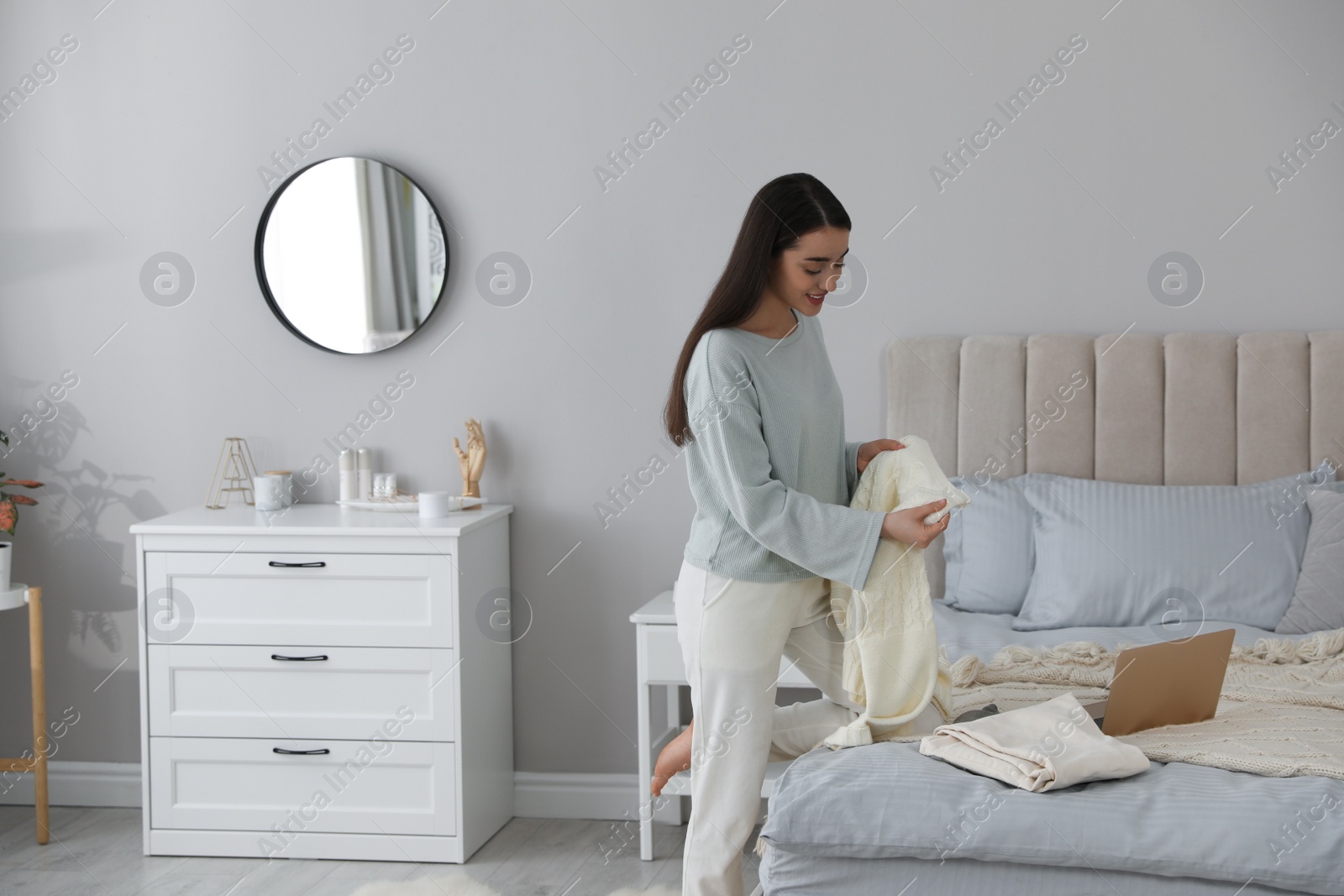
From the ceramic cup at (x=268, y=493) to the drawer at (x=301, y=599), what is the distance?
25 cm

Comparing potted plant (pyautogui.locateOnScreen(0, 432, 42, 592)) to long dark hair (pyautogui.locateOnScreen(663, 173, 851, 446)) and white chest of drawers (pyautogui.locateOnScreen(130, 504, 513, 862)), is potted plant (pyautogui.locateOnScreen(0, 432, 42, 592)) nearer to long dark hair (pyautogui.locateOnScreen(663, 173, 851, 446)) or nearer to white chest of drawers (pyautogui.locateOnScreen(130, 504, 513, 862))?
white chest of drawers (pyautogui.locateOnScreen(130, 504, 513, 862))

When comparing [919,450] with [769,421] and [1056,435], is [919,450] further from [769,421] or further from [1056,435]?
[1056,435]

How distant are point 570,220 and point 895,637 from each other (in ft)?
5.53

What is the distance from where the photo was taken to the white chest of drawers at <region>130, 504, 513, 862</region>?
271 cm

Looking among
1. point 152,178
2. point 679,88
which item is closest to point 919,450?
point 679,88

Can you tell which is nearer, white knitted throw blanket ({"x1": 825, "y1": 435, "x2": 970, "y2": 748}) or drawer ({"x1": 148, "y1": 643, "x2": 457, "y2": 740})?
white knitted throw blanket ({"x1": 825, "y1": 435, "x2": 970, "y2": 748})

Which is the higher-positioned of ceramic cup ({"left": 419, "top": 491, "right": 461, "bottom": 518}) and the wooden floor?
ceramic cup ({"left": 419, "top": 491, "right": 461, "bottom": 518})

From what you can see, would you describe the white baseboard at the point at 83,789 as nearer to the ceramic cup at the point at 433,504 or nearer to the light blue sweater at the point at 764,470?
the ceramic cup at the point at 433,504

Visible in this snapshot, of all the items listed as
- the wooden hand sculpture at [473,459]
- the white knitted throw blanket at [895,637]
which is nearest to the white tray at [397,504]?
the wooden hand sculpture at [473,459]

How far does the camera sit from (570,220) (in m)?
3.04

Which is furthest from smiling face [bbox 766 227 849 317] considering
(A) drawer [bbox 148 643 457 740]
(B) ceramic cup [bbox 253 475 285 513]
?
(B) ceramic cup [bbox 253 475 285 513]

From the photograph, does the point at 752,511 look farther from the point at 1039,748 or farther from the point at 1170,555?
the point at 1170,555

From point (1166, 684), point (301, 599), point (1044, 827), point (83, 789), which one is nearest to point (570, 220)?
point (301, 599)

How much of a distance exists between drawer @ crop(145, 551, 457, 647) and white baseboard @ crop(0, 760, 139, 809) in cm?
73
